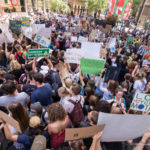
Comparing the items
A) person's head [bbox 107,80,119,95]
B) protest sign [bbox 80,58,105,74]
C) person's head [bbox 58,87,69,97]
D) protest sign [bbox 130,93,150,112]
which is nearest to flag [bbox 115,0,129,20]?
protest sign [bbox 80,58,105,74]

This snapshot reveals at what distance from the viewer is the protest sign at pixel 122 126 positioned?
1472 millimetres

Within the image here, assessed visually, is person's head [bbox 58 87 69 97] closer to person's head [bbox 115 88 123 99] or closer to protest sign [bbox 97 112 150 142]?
person's head [bbox 115 88 123 99]

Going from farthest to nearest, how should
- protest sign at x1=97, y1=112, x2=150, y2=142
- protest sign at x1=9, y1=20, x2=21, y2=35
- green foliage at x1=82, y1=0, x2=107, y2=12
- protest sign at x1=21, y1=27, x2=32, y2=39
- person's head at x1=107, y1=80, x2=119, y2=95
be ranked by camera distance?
green foliage at x1=82, y1=0, x2=107, y2=12 → protest sign at x1=9, y1=20, x2=21, y2=35 → protest sign at x1=21, y1=27, x2=32, y2=39 → person's head at x1=107, y1=80, x2=119, y2=95 → protest sign at x1=97, y1=112, x2=150, y2=142

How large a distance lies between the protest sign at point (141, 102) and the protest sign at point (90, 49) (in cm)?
192

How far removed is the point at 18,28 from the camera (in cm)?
725

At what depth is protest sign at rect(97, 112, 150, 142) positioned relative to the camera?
1472mm

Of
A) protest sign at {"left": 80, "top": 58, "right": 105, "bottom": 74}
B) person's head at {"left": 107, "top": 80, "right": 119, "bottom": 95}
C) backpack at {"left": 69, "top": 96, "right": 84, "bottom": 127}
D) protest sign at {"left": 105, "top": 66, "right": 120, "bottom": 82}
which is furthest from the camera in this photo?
protest sign at {"left": 105, "top": 66, "right": 120, "bottom": 82}

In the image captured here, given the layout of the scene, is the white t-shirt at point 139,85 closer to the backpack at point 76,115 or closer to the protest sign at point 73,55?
the protest sign at point 73,55

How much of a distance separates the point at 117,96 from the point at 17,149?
6.93 ft

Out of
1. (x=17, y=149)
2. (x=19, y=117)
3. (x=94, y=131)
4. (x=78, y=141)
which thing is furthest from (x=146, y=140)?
(x=17, y=149)

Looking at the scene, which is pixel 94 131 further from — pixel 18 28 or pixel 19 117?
pixel 18 28

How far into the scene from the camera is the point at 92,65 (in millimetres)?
3254

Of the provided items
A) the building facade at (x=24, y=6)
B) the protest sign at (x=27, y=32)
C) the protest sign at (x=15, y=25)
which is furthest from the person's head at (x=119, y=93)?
the building facade at (x=24, y=6)

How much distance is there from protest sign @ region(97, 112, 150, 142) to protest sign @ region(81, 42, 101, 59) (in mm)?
2580
